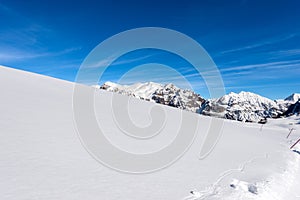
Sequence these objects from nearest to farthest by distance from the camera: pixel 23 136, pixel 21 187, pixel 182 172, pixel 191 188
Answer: pixel 21 187
pixel 191 188
pixel 23 136
pixel 182 172

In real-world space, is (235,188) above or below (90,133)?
below

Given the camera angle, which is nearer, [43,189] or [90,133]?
[43,189]

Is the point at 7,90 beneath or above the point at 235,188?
above

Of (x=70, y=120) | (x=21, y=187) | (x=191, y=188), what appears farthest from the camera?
(x=70, y=120)

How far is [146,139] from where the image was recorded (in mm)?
10125

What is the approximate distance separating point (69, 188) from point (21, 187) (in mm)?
877

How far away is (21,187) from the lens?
3.94 meters

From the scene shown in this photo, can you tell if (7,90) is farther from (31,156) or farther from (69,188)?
(69,188)

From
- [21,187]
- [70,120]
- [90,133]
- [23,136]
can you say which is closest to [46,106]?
[70,120]

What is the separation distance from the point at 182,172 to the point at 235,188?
164cm

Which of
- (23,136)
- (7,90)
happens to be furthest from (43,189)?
(7,90)

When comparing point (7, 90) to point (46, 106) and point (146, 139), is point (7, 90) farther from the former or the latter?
point (146, 139)

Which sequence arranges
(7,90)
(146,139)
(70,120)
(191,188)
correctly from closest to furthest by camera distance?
(191,188), (70,120), (146,139), (7,90)

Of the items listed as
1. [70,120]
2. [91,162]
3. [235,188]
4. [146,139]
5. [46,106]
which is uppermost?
[46,106]
